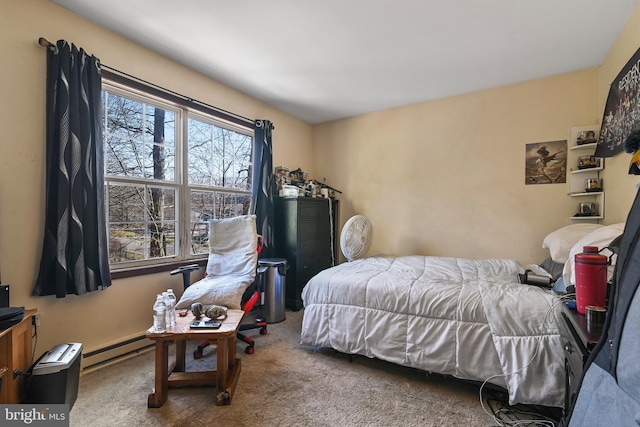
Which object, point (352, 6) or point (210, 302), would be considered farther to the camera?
point (210, 302)

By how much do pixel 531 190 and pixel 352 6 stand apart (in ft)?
8.44

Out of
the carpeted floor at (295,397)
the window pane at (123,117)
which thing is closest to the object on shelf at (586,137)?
the carpeted floor at (295,397)

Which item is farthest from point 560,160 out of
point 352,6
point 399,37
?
point 352,6

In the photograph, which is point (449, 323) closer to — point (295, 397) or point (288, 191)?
point (295, 397)

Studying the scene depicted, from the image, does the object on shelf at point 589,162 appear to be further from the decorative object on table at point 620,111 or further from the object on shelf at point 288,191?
the object on shelf at point 288,191

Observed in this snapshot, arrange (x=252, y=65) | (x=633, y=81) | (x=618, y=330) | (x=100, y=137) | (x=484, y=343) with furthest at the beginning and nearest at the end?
(x=252, y=65) → (x=100, y=137) → (x=633, y=81) → (x=484, y=343) → (x=618, y=330)

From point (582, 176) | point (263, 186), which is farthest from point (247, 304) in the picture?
point (582, 176)

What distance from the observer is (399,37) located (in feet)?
7.43

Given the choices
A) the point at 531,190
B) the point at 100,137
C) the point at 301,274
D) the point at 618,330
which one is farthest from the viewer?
the point at 301,274

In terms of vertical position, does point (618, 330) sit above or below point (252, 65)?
below

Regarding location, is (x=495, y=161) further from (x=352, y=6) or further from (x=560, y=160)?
(x=352, y=6)

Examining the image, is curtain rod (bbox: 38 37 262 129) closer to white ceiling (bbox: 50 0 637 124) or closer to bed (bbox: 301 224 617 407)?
white ceiling (bbox: 50 0 637 124)

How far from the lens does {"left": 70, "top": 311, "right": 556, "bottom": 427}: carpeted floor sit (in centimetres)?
157

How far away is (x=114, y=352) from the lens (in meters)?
2.21
